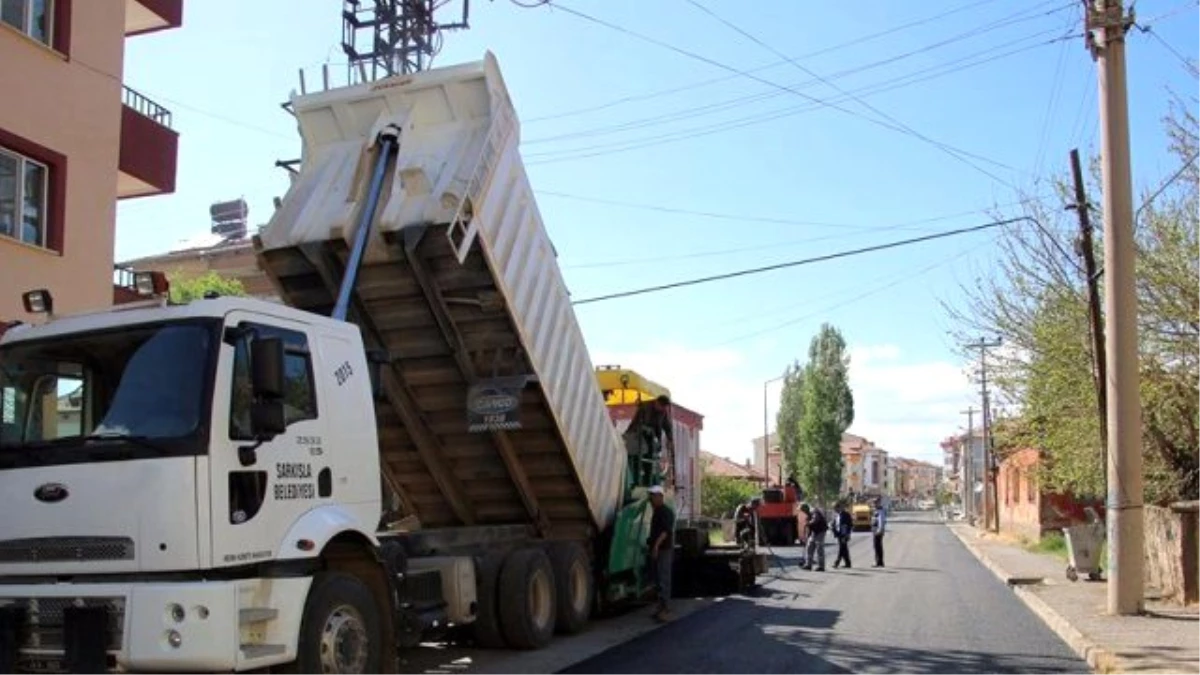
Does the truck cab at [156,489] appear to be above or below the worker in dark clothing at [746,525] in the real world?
above

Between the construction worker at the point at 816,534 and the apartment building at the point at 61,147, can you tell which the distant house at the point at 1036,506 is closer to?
the construction worker at the point at 816,534

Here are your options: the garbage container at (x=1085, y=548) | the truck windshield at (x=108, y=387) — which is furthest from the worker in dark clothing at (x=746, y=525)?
the truck windshield at (x=108, y=387)

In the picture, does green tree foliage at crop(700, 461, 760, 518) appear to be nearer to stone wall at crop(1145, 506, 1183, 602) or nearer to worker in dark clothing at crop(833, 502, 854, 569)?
worker in dark clothing at crop(833, 502, 854, 569)

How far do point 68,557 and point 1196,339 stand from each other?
1596cm

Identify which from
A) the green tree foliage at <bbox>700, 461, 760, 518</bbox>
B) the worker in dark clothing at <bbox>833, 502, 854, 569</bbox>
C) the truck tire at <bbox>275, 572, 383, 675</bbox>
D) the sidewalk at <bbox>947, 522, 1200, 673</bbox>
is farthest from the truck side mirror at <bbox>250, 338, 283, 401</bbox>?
the green tree foliage at <bbox>700, 461, 760, 518</bbox>

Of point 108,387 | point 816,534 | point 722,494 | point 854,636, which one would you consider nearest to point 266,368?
point 108,387

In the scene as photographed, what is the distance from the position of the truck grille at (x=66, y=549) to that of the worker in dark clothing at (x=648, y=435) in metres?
8.52

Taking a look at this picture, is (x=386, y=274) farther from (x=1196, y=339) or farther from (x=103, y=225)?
(x=1196, y=339)

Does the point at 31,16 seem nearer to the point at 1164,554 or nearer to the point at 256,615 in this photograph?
the point at 256,615

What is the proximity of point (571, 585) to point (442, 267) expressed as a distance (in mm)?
4316

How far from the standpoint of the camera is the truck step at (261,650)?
21.9 ft

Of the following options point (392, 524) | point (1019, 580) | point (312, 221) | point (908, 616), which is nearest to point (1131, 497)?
point (908, 616)

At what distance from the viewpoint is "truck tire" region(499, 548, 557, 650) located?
439 inches

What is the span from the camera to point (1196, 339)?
55.3 ft
